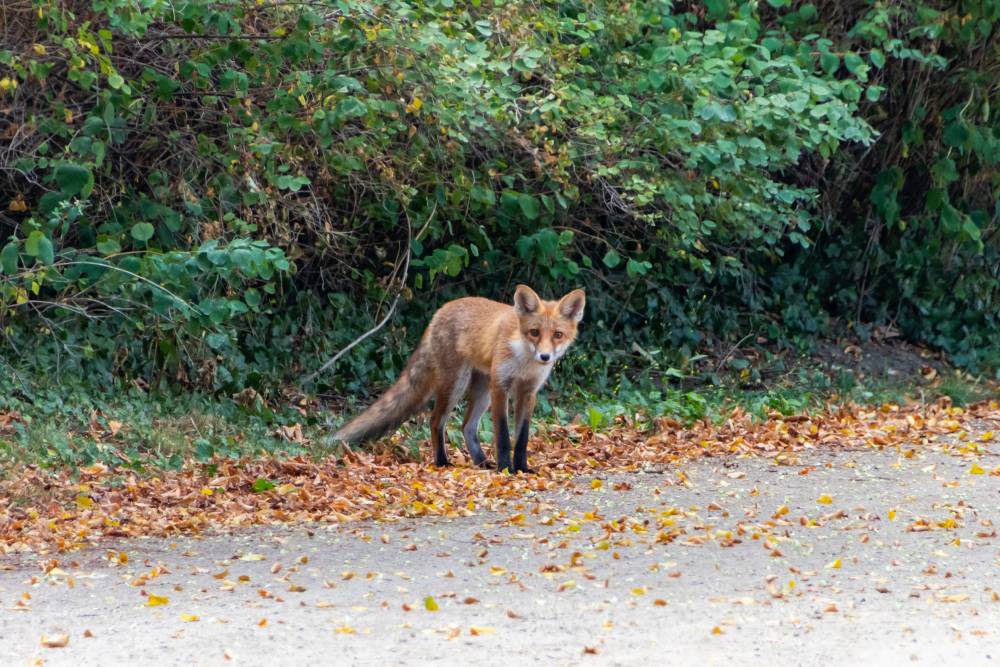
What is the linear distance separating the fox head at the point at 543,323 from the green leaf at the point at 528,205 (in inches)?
74.4

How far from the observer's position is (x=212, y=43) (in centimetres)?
A: 950

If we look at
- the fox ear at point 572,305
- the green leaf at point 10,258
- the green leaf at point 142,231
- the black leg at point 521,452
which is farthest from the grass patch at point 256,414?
the fox ear at point 572,305

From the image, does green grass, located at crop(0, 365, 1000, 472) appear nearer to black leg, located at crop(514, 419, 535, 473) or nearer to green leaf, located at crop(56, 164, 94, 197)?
black leg, located at crop(514, 419, 535, 473)

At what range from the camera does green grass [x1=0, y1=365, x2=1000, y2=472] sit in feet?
30.1

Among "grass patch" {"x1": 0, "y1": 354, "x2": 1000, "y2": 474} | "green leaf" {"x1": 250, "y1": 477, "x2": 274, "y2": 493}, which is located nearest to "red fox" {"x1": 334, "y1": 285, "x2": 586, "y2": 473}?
"grass patch" {"x1": 0, "y1": 354, "x2": 1000, "y2": 474}

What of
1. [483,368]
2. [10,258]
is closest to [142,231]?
[10,258]

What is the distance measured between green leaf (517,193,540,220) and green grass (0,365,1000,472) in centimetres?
164

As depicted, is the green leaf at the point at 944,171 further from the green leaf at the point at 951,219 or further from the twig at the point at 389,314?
the twig at the point at 389,314

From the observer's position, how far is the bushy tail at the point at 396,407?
9.65 m

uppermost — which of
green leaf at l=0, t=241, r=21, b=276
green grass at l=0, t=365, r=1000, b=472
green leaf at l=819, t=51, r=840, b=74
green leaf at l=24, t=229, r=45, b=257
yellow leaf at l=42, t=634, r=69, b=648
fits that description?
green leaf at l=819, t=51, r=840, b=74

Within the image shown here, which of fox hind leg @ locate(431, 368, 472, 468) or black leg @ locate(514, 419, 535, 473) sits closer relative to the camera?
black leg @ locate(514, 419, 535, 473)

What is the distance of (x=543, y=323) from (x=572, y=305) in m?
0.32

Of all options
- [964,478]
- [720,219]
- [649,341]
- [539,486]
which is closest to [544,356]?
[539,486]

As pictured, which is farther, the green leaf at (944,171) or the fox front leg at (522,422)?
the green leaf at (944,171)
